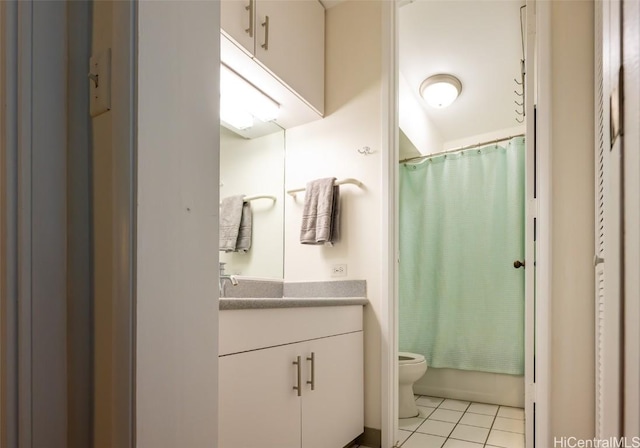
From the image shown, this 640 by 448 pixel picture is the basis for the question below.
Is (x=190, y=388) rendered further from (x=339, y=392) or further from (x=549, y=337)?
(x=549, y=337)

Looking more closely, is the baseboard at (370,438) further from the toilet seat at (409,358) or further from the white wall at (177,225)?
the white wall at (177,225)

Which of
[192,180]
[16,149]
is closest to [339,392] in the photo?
[192,180]

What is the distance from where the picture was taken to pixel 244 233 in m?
2.38

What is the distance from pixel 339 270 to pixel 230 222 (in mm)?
667

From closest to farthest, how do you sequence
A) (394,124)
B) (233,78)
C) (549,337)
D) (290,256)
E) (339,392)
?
(549,337), (339,392), (233,78), (394,124), (290,256)

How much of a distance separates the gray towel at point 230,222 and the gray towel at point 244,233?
0.9 inches

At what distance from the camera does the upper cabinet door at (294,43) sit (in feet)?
6.17

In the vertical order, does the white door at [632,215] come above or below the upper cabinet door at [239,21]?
below

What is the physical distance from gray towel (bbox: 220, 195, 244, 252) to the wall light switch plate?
1.61m

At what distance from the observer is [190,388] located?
2.36 ft

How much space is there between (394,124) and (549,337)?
1.19 meters

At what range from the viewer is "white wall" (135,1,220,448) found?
2.16 feet

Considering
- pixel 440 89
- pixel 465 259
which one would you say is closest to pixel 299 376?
pixel 465 259

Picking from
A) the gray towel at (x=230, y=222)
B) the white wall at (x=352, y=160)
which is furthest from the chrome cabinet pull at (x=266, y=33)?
the gray towel at (x=230, y=222)
